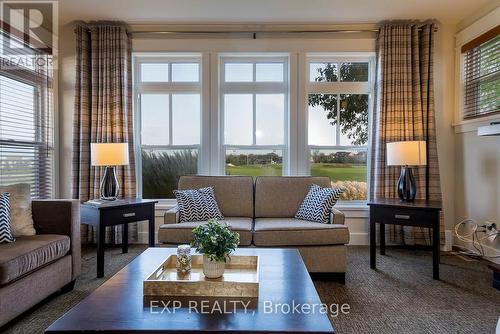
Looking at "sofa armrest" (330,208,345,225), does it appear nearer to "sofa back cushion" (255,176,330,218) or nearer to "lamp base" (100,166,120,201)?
"sofa back cushion" (255,176,330,218)

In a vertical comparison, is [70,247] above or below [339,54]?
below

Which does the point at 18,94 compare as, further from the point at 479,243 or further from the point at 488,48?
the point at 479,243

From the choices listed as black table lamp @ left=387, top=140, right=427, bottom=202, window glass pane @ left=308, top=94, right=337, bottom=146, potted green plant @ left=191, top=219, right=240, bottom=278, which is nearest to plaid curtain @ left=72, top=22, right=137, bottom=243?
window glass pane @ left=308, top=94, right=337, bottom=146

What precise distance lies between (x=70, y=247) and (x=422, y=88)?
154 inches

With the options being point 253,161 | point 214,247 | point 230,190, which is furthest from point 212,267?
point 253,161

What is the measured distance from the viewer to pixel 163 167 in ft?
13.0

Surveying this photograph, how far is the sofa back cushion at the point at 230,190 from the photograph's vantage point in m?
3.28

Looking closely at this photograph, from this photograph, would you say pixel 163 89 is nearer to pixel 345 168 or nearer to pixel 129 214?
pixel 129 214

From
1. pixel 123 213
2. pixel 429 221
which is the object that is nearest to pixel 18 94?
pixel 123 213

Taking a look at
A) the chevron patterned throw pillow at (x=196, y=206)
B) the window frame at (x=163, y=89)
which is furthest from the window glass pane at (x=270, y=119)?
the chevron patterned throw pillow at (x=196, y=206)

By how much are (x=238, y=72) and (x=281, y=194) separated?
5.50 feet

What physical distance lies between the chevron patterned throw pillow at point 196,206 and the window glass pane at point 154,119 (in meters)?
1.16

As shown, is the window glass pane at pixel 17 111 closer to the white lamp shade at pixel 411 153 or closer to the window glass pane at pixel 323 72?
the window glass pane at pixel 323 72

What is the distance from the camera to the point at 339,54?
12.6ft
